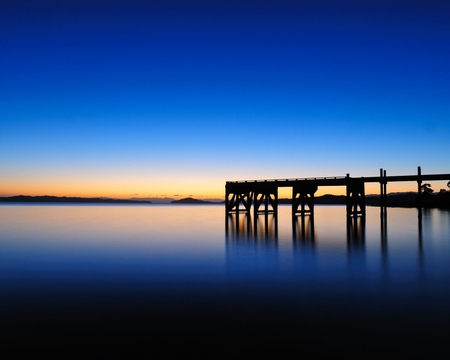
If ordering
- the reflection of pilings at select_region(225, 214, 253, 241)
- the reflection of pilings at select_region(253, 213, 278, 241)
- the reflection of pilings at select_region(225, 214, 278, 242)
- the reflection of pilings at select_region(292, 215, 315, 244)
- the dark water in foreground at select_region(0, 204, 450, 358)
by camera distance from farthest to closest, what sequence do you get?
1. the reflection of pilings at select_region(225, 214, 253, 241)
2. the reflection of pilings at select_region(253, 213, 278, 241)
3. the reflection of pilings at select_region(225, 214, 278, 242)
4. the reflection of pilings at select_region(292, 215, 315, 244)
5. the dark water in foreground at select_region(0, 204, 450, 358)

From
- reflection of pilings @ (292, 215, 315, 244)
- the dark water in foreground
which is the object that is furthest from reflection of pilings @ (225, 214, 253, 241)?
the dark water in foreground

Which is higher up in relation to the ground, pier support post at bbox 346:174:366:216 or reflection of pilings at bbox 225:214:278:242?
pier support post at bbox 346:174:366:216

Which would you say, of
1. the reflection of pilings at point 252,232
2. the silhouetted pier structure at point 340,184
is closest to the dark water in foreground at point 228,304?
the reflection of pilings at point 252,232

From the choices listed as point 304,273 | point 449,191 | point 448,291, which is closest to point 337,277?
point 304,273

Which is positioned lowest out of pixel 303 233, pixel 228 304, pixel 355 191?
pixel 303 233

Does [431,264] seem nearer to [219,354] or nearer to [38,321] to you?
[219,354]

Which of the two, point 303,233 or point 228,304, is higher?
point 228,304

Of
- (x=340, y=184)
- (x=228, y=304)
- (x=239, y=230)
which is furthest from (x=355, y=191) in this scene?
(x=228, y=304)

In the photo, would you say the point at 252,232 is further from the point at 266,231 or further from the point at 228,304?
the point at 228,304

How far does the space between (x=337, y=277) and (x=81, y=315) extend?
762 centimetres

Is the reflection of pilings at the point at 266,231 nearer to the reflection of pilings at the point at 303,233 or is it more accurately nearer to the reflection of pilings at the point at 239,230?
the reflection of pilings at the point at 239,230

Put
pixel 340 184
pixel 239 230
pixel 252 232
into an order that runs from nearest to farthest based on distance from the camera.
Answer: pixel 252 232 < pixel 239 230 < pixel 340 184

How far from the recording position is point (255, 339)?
609 cm

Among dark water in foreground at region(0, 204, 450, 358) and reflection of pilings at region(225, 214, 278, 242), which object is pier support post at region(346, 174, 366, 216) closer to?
reflection of pilings at region(225, 214, 278, 242)
